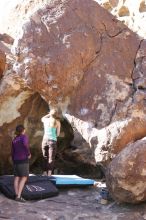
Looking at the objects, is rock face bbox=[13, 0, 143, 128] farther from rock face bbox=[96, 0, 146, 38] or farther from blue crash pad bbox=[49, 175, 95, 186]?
rock face bbox=[96, 0, 146, 38]

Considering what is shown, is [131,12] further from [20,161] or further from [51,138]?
[20,161]

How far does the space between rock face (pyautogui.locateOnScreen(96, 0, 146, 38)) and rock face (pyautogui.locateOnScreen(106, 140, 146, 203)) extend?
641 cm

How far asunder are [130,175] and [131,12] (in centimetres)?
787

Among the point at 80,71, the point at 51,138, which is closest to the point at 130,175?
the point at 51,138

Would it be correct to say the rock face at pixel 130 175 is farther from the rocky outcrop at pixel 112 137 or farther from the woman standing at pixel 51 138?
the woman standing at pixel 51 138

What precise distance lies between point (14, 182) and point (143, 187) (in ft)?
7.36

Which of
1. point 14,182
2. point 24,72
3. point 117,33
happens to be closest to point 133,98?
point 117,33

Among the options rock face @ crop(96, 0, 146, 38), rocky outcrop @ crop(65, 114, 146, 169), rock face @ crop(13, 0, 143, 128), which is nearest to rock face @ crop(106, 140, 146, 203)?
rocky outcrop @ crop(65, 114, 146, 169)

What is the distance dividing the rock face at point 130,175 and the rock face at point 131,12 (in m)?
6.41

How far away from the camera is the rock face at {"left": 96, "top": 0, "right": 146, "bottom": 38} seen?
12.9 m

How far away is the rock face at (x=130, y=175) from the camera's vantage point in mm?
6730

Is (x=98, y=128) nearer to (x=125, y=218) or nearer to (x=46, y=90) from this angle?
(x=46, y=90)

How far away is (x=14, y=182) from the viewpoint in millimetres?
7141

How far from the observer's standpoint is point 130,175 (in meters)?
6.74
